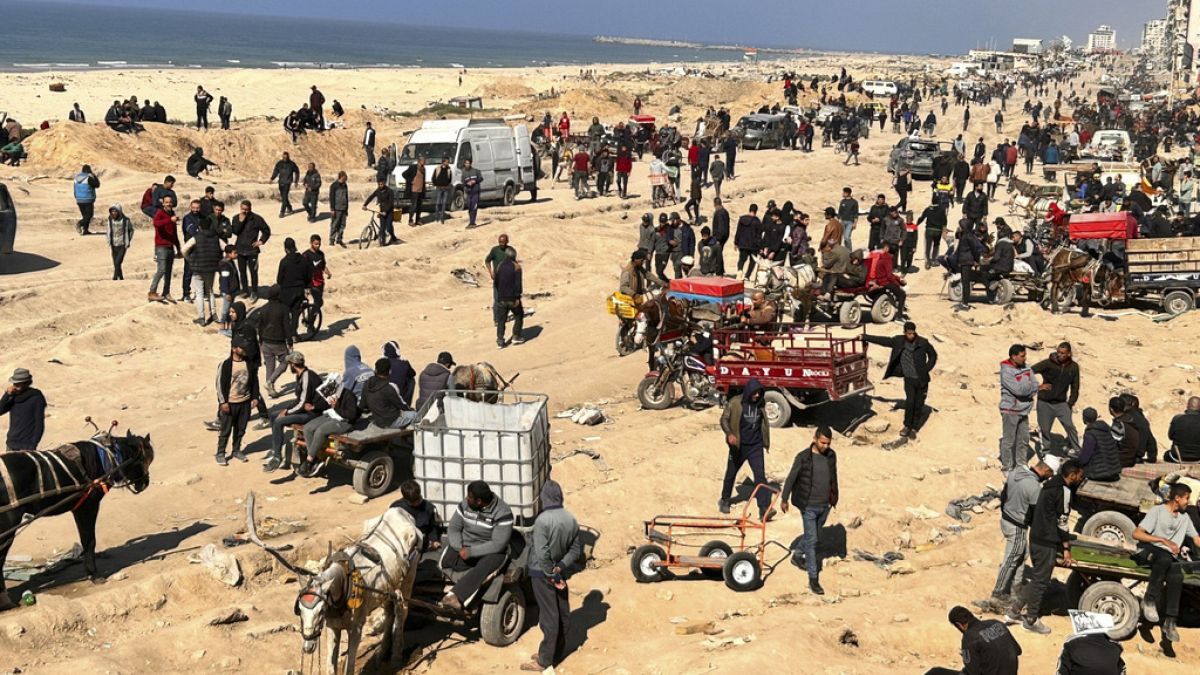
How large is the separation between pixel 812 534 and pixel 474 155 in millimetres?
19954

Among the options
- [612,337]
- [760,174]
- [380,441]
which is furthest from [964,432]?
[760,174]

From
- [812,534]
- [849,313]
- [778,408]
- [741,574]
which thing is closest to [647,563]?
[741,574]

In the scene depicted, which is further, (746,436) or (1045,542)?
(746,436)

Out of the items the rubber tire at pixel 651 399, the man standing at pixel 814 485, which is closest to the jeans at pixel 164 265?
the rubber tire at pixel 651 399

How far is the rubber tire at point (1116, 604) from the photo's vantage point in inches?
393

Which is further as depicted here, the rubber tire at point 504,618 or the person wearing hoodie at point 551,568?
the rubber tire at point 504,618

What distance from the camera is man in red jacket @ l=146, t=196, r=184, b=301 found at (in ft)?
64.0

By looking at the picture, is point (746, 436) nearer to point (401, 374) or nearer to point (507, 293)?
point (401, 374)

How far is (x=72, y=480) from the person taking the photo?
32.9ft

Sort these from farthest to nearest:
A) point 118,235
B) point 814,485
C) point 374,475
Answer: point 118,235, point 374,475, point 814,485

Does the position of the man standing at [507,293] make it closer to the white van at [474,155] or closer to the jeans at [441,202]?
the jeans at [441,202]

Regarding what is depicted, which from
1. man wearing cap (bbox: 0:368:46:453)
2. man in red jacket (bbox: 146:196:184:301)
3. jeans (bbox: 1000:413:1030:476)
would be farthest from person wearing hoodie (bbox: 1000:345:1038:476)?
man in red jacket (bbox: 146:196:184:301)

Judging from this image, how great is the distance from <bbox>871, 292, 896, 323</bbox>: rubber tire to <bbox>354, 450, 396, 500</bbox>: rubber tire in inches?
382

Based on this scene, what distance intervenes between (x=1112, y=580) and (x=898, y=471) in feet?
13.0
